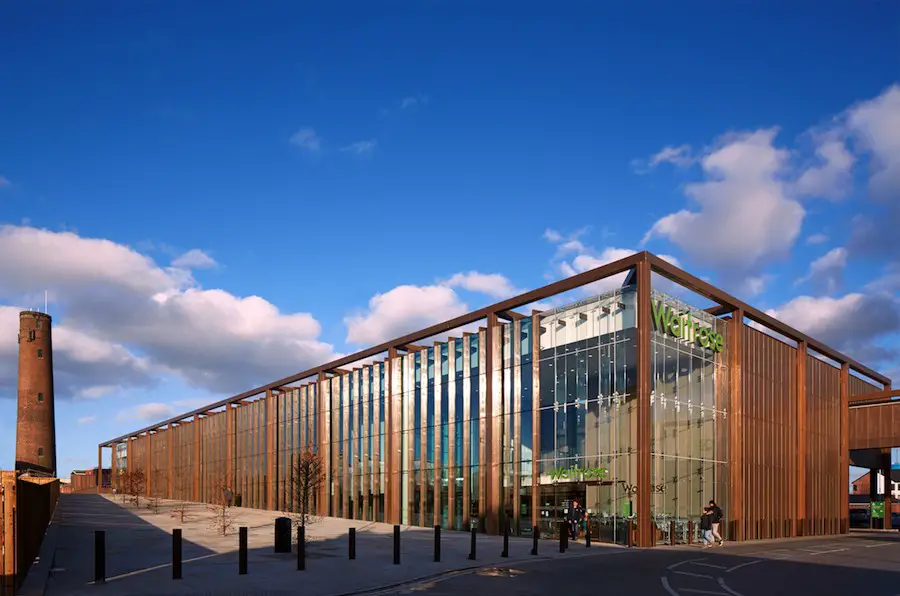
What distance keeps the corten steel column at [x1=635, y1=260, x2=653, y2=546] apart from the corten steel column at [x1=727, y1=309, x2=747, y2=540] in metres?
8.28

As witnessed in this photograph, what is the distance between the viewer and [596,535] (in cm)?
3188

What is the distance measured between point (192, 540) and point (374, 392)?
72.3 feet

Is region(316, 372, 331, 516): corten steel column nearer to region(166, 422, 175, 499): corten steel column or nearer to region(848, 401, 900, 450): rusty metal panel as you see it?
region(848, 401, 900, 450): rusty metal panel

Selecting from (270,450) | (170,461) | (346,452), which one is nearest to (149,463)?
(170,461)

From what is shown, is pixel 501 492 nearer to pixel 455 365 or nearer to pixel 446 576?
pixel 455 365

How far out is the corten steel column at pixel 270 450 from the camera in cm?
6188

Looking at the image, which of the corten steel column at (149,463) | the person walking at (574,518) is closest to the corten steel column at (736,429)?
the person walking at (574,518)

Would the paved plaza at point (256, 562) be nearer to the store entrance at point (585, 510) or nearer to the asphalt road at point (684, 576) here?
the asphalt road at point (684, 576)

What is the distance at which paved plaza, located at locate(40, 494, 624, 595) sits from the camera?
51.6 feet

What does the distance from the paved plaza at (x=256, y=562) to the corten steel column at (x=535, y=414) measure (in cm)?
420

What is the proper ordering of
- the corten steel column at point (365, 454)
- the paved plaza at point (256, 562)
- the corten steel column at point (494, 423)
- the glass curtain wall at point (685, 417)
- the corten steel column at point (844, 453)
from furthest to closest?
the corten steel column at point (844, 453) < the corten steel column at point (365, 454) < the corten steel column at point (494, 423) < the glass curtain wall at point (685, 417) < the paved plaza at point (256, 562)

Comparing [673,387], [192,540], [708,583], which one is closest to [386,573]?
[708,583]

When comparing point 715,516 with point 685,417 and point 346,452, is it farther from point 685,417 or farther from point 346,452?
point 346,452

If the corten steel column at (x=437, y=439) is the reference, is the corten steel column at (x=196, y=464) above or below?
below
